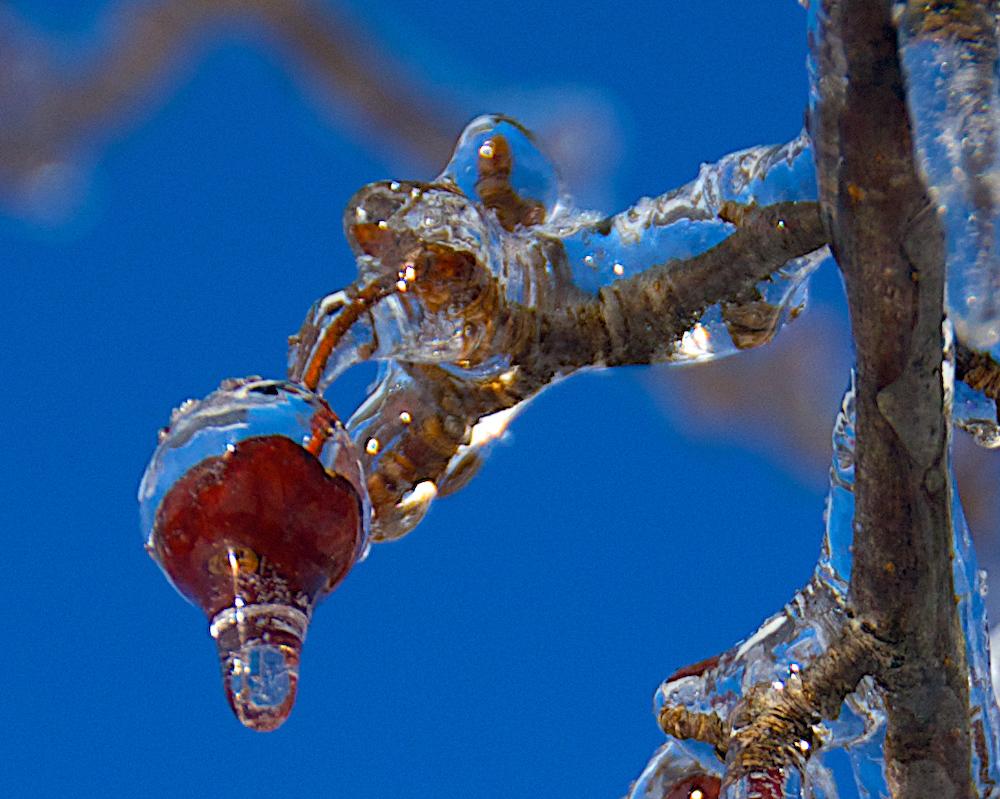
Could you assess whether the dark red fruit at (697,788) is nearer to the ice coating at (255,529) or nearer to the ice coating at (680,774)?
the ice coating at (680,774)

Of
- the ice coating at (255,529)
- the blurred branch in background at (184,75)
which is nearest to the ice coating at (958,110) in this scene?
the ice coating at (255,529)

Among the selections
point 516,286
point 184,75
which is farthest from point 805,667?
point 184,75

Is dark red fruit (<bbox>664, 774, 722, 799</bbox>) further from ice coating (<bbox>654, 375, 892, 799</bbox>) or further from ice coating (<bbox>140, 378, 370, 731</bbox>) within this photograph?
ice coating (<bbox>140, 378, 370, 731</bbox>)

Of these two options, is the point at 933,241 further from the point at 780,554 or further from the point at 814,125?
the point at 780,554

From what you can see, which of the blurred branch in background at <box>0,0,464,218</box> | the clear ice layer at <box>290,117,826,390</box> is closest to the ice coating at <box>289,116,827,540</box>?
the clear ice layer at <box>290,117,826,390</box>

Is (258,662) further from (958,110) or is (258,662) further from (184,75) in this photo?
(184,75)

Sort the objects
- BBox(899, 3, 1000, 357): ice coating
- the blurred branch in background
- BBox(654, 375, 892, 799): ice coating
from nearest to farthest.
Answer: BBox(899, 3, 1000, 357): ice coating, BBox(654, 375, 892, 799): ice coating, the blurred branch in background

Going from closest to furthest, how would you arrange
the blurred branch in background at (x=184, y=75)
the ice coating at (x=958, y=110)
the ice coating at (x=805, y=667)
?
the ice coating at (x=958, y=110), the ice coating at (x=805, y=667), the blurred branch in background at (x=184, y=75)
